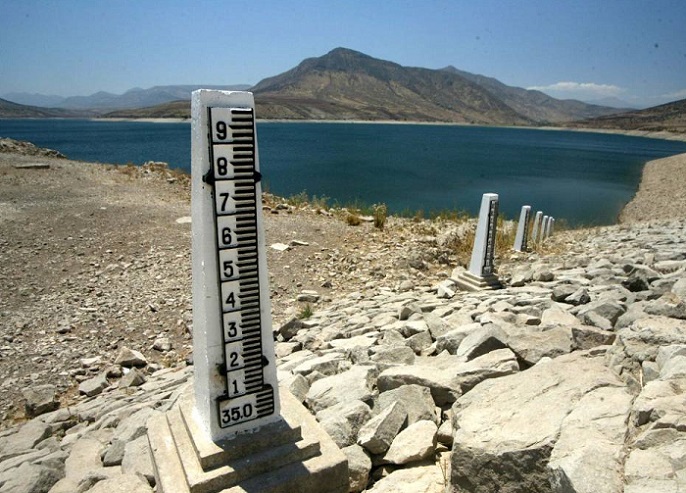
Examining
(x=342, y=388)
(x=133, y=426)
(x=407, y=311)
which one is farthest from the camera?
(x=407, y=311)

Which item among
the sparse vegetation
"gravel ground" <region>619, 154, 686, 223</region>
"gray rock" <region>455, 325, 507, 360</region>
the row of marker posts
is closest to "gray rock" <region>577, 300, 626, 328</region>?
"gray rock" <region>455, 325, 507, 360</region>

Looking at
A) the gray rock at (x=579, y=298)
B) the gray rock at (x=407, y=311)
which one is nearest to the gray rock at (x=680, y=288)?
the gray rock at (x=579, y=298)

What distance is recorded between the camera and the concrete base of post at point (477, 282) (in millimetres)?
7941

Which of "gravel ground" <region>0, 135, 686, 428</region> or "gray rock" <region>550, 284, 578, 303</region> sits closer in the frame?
"gray rock" <region>550, 284, 578, 303</region>

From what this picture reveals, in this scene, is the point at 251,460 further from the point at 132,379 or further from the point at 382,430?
the point at 132,379

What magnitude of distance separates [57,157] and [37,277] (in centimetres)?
1575

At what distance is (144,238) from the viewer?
1067cm

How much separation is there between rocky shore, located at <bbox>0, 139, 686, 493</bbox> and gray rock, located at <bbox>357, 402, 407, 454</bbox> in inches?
0.5

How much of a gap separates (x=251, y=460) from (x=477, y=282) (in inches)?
237

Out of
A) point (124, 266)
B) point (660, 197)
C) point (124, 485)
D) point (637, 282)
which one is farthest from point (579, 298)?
point (660, 197)

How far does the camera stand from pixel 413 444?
305 cm

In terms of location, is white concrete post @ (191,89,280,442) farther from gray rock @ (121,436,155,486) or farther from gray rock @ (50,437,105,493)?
gray rock @ (50,437,105,493)

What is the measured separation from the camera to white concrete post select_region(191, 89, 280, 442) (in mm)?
2406

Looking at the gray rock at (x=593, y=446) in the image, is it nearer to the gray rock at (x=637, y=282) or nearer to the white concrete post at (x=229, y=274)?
the white concrete post at (x=229, y=274)
